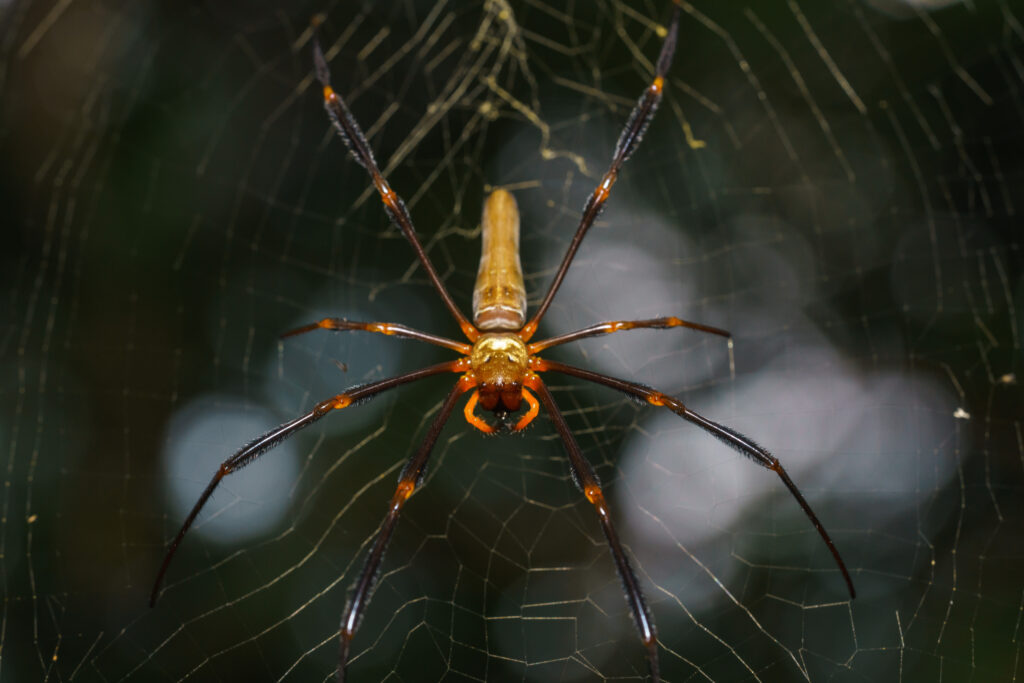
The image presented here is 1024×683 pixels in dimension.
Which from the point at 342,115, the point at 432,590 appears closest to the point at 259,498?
the point at 432,590

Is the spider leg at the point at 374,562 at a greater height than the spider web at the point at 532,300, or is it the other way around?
the spider web at the point at 532,300

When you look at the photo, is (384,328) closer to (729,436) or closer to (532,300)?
(729,436)

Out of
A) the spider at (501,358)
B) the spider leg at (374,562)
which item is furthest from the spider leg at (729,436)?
the spider leg at (374,562)

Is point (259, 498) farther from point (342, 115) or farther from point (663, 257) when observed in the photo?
point (663, 257)

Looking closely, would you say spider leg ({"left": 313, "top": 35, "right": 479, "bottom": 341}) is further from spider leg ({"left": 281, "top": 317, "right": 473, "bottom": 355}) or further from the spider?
spider leg ({"left": 281, "top": 317, "right": 473, "bottom": 355})

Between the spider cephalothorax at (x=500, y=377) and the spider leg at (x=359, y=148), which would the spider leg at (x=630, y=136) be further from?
the spider leg at (x=359, y=148)

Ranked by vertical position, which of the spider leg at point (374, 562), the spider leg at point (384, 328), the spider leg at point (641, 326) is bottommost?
the spider leg at point (374, 562)
